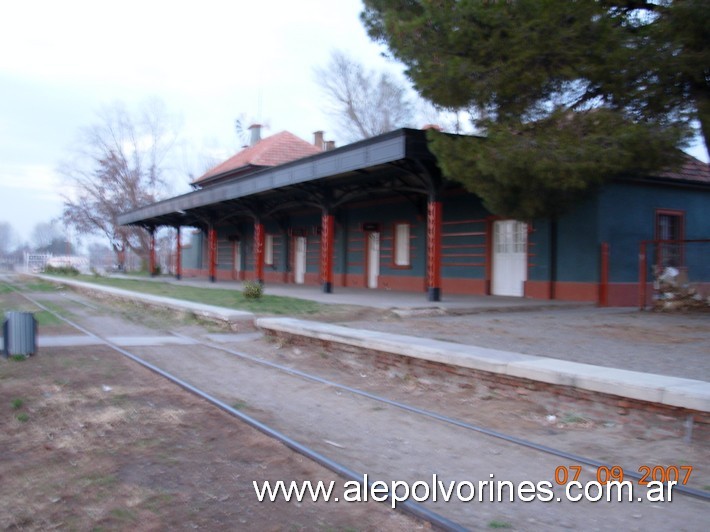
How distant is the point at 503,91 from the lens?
1184 centimetres

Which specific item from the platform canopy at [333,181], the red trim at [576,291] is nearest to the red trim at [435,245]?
the platform canopy at [333,181]

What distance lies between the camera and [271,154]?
119 ft

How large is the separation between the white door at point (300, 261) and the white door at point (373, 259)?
18.8 feet

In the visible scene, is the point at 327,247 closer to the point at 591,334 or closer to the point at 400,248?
Result: the point at 400,248

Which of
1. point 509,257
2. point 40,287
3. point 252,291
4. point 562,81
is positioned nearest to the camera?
point 562,81

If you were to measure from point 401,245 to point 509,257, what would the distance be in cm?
535

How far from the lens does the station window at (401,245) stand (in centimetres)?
2234

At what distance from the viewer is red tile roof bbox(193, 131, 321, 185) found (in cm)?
3528

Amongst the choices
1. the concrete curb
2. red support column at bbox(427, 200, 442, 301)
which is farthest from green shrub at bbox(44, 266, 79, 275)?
the concrete curb

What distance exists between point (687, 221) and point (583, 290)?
15.1ft

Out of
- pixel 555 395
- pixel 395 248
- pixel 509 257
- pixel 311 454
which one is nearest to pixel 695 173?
pixel 509 257

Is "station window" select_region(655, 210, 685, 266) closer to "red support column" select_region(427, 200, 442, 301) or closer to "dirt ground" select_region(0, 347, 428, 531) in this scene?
"red support column" select_region(427, 200, 442, 301)

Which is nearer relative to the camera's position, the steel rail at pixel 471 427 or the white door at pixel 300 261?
the steel rail at pixel 471 427

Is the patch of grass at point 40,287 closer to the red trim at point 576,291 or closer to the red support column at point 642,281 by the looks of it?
the red trim at point 576,291
